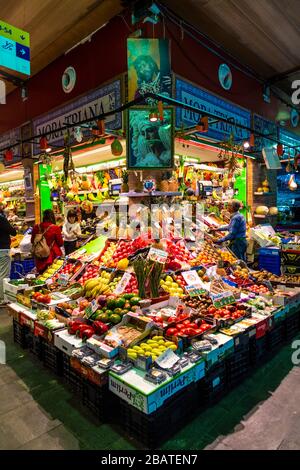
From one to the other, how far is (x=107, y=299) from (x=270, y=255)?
5.51 meters

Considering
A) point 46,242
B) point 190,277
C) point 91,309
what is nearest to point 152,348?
point 91,309

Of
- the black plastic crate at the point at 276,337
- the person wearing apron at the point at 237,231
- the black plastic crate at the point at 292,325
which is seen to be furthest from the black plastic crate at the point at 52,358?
Result: the person wearing apron at the point at 237,231

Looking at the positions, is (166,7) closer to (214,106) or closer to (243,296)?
(214,106)

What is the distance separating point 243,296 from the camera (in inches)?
165

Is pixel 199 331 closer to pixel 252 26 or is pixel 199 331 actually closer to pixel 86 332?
pixel 86 332

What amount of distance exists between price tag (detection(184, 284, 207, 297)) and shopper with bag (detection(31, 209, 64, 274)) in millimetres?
3011

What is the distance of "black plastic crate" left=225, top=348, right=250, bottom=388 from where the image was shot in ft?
10.4

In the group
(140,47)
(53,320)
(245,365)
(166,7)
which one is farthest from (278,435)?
(166,7)

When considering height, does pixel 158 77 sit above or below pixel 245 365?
above

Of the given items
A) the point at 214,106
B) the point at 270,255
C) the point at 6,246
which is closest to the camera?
the point at 6,246

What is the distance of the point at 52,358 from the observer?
11.6 feet

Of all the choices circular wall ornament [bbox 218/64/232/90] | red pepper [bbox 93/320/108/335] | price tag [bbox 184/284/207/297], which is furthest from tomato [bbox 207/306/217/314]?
circular wall ornament [bbox 218/64/232/90]

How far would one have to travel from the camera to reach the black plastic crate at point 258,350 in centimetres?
353

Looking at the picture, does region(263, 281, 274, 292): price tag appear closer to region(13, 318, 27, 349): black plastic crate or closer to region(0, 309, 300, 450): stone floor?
region(0, 309, 300, 450): stone floor
